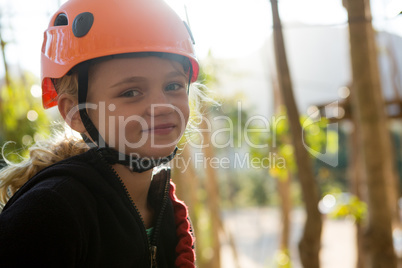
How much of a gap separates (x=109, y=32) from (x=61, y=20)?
0.89 feet

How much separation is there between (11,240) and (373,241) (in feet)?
7.82

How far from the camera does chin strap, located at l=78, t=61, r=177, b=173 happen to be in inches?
46.5

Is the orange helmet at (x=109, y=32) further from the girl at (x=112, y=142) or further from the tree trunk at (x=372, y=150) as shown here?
the tree trunk at (x=372, y=150)

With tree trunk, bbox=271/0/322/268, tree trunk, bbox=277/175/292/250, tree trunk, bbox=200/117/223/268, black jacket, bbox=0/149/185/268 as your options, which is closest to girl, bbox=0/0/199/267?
black jacket, bbox=0/149/185/268

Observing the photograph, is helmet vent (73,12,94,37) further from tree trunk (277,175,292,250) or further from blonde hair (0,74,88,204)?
tree trunk (277,175,292,250)

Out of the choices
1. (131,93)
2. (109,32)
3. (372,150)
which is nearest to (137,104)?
(131,93)

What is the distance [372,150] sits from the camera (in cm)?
263

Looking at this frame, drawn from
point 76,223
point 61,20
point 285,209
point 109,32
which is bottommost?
point 285,209

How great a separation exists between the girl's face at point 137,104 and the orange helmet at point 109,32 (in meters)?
0.05

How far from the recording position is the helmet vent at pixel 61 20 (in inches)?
52.9

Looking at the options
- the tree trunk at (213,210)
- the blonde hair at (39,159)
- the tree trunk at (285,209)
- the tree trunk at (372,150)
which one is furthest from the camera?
the tree trunk at (285,209)

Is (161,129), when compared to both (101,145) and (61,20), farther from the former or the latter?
(61,20)

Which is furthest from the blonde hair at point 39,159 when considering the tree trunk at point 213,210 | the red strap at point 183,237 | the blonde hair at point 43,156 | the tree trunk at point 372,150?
the tree trunk at point 213,210

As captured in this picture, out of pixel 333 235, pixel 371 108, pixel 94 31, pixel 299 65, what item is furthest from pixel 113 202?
pixel 299 65
